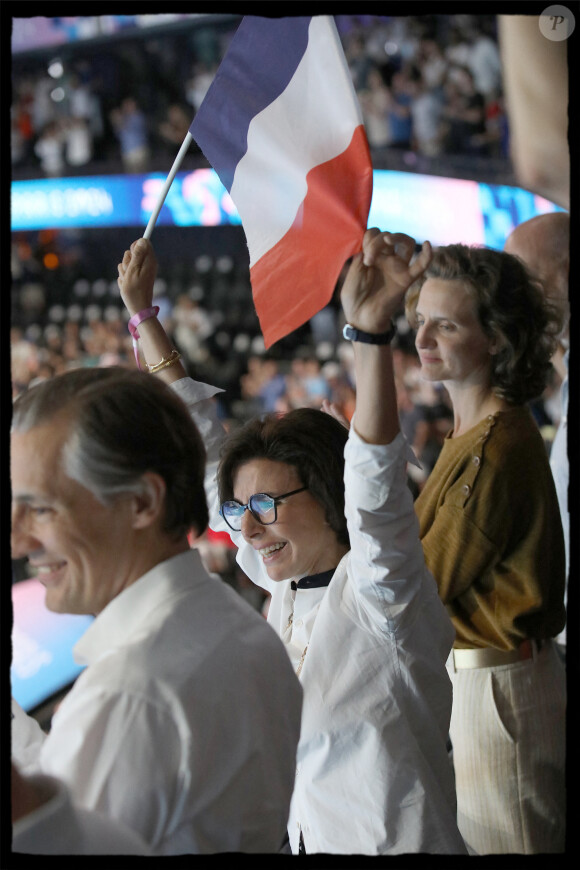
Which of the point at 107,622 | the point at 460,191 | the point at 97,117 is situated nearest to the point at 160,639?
the point at 107,622

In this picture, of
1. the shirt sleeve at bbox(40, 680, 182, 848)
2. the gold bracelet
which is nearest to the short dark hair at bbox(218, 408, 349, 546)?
the gold bracelet

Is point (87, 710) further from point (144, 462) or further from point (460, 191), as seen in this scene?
point (460, 191)

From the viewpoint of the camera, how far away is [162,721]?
1.02 m

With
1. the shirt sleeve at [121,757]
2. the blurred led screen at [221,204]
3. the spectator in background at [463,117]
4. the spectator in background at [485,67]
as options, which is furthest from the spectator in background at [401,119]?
the shirt sleeve at [121,757]

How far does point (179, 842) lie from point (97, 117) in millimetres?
12252

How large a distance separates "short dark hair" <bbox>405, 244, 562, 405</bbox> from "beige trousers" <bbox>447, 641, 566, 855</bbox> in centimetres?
56

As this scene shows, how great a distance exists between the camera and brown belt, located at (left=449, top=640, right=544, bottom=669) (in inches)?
79.8

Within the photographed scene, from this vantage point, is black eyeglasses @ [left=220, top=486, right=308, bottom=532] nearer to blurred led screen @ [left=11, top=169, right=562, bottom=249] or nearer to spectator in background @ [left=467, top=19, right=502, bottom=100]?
blurred led screen @ [left=11, top=169, right=562, bottom=249]

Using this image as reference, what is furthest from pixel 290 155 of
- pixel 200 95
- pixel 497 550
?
pixel 200 95

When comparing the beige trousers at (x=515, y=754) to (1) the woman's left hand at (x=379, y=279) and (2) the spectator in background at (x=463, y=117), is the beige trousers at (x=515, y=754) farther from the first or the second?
(2) the spectator in background at (x=463, y=117)

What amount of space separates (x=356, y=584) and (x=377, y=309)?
402mm

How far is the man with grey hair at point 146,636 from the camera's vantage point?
101 cm

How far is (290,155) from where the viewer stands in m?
1.68

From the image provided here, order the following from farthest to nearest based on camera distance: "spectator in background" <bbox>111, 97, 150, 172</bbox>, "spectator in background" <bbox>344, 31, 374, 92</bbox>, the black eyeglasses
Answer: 1. "spectator in background" <bbox>111, 97, 150, 172</bbox>
2. "spectator in background" <bbox>344, 31, 374, 92</bbox>
3. the black eyeglasses
